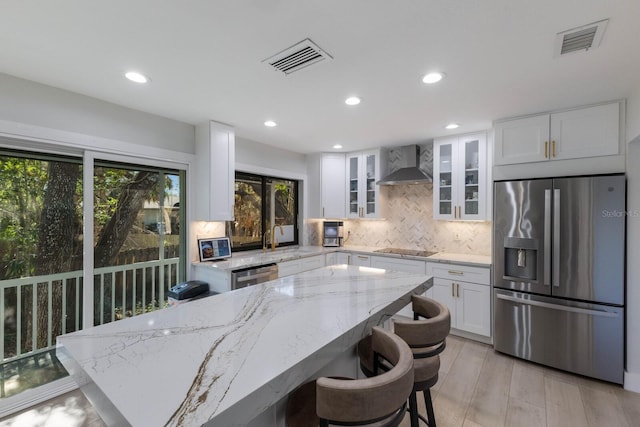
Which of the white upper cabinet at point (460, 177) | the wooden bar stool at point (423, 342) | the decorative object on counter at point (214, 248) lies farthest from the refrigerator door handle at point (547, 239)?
the decorative object on counter at point (214, 248)

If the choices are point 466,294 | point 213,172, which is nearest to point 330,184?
point 213,172

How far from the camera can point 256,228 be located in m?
4.29

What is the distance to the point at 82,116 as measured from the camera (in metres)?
2.48

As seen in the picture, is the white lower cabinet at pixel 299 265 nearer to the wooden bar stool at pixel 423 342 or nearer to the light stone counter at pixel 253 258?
the light stone counter at pixel 253 258

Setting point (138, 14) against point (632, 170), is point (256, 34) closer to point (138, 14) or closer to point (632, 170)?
point (138, 14)

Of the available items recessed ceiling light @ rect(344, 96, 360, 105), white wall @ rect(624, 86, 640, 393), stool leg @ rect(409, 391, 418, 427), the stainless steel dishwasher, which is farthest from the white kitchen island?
white wall @ rect(624, 86, 640, 393)

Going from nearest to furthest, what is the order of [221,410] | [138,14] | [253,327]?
[221,410] < [253,327] < [138,14]

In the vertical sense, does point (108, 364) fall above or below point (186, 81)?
below

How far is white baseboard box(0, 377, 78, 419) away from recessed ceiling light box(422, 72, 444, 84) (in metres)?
3.86

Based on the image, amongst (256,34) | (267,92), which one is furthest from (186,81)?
(256,34)

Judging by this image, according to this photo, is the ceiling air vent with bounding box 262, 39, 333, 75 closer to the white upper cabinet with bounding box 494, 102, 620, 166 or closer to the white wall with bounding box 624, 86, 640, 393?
the white upper cabinet with bounding box 494, 102, 620, 166

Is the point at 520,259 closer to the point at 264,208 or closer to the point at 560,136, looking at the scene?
the point at 560,136

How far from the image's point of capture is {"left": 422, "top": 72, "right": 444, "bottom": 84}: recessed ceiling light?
2.10m

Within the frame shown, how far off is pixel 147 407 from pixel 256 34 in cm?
179
